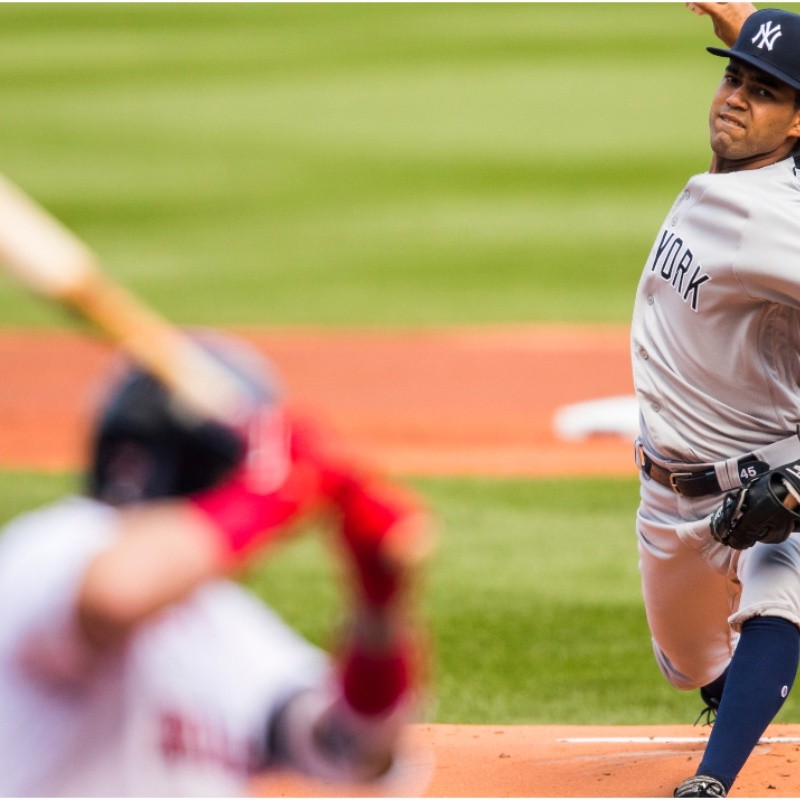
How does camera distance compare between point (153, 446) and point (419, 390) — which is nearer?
point (153, 446)

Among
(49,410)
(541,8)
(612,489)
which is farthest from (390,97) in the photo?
(612,489)

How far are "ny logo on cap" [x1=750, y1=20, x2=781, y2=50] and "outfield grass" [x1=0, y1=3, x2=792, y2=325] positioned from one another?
10585mm

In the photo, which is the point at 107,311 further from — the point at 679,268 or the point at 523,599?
the point at 523,599

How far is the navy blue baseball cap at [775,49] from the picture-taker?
13.4 feet

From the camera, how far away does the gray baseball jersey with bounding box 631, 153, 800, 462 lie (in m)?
3.94

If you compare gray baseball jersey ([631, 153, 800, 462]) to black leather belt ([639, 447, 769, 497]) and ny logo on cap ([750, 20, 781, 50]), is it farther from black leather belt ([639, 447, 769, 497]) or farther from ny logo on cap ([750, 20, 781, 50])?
ny logo on cap ([750, 20, 781, 50])

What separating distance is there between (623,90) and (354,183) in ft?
18.4

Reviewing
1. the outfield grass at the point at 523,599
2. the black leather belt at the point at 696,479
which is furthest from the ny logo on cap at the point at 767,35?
the outfield grass at the point at 523,599

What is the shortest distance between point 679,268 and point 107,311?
272 centimetres

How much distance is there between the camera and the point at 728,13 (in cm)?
475

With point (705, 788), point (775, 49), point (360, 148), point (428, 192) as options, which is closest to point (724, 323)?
point (775, 49)

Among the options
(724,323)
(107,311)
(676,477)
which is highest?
(107,311)

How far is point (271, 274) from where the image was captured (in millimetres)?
17062

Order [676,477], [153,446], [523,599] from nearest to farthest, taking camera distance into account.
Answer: [153,446] < [676,477] < [523,599]
